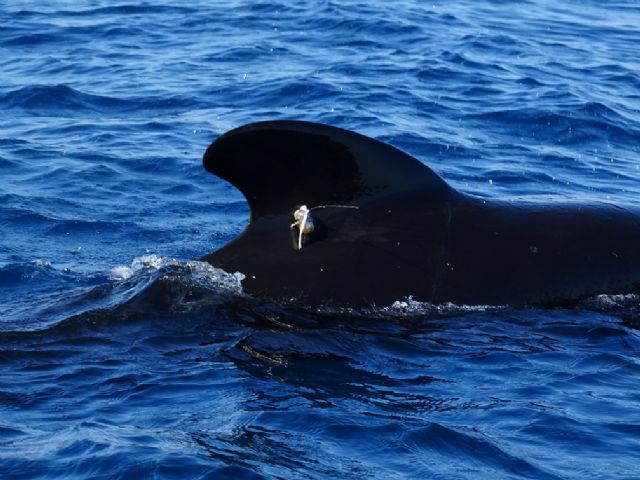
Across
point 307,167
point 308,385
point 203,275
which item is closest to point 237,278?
point 203,275

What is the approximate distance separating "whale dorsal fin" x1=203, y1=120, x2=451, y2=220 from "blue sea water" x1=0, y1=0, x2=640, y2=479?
2.71 feet

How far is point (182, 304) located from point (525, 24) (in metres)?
18.9

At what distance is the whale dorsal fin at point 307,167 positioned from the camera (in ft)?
31.6

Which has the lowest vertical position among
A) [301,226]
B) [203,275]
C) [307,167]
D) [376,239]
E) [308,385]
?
[308,385]

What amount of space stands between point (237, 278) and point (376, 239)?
1140 mm

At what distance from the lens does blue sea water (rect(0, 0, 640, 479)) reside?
26.9ft

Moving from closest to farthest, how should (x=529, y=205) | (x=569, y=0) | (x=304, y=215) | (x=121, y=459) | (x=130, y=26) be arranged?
1. (x=121, y=459)
2. (x=304, y=215)
3. (x=529, y=205)
4. (x=130, y=26)
5. (x=569, y=0)

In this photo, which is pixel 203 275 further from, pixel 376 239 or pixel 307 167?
pixel 376 239

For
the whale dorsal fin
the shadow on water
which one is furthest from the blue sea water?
the whale dorsal fin

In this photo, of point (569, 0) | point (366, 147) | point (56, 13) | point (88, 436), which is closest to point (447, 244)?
point (366, 147)

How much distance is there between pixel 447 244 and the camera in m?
10.1

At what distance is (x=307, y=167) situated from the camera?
32.4 ft

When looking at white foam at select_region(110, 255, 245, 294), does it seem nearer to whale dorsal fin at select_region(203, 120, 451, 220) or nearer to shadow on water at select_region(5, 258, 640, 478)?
shadow on water at select_region(5, 258, 640, 478)

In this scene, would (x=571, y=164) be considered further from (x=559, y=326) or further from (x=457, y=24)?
(x=457, y=24)
